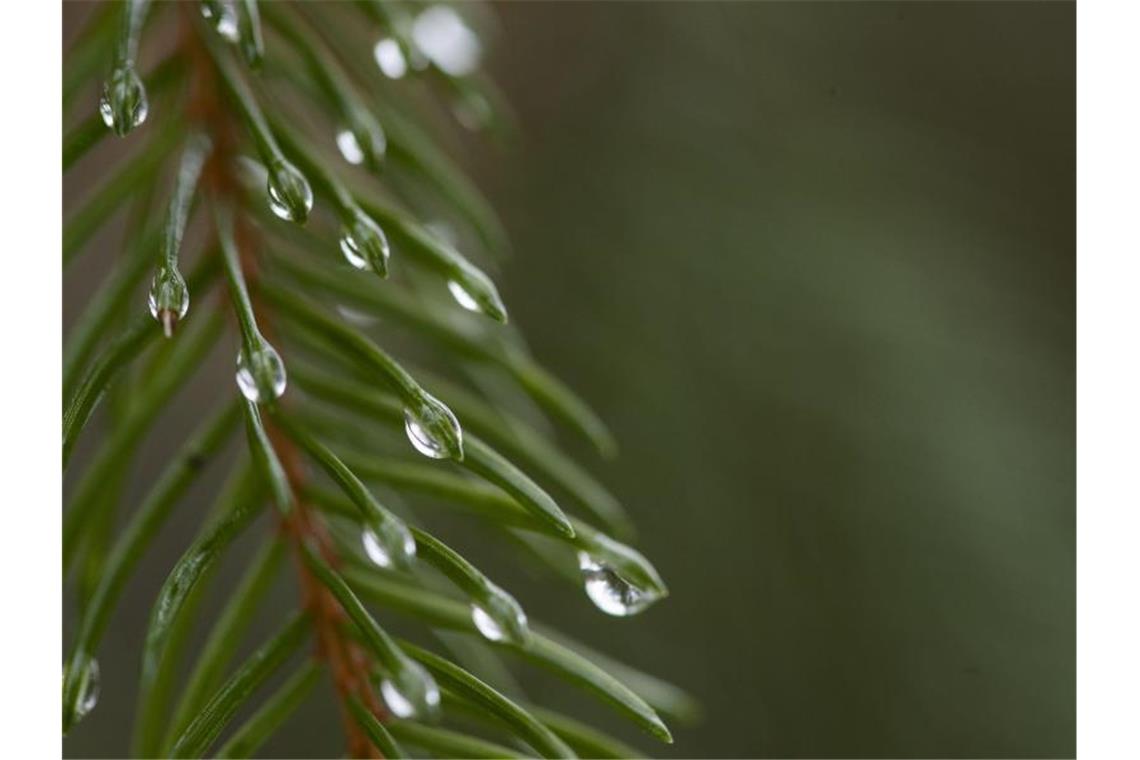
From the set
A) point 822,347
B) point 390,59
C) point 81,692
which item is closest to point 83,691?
point 81,692

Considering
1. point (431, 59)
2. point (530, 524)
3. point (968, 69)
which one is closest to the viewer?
point (530, 524)

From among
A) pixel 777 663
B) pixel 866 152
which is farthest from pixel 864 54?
pixel 777 663

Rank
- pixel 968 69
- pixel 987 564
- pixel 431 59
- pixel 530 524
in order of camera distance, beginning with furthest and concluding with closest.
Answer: pixel 968 69, pixel 987 564, pixel 431 59, pixel 530 524

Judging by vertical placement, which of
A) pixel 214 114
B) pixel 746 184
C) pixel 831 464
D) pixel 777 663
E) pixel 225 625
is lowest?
pixel 225 625

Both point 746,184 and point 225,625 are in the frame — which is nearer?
point 225,625

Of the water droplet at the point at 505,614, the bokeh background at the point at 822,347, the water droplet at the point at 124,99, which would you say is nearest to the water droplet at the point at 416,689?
the water droplet at the point at 505,614

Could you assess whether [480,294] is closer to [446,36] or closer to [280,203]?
[280,203]

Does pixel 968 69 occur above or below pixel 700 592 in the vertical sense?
above

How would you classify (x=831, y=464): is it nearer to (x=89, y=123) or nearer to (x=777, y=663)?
(x=777, y=663)

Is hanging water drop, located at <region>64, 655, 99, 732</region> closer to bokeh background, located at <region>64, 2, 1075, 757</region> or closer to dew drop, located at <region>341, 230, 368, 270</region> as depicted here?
dew drop, located at <region>341, 230, 368, 270</region>
